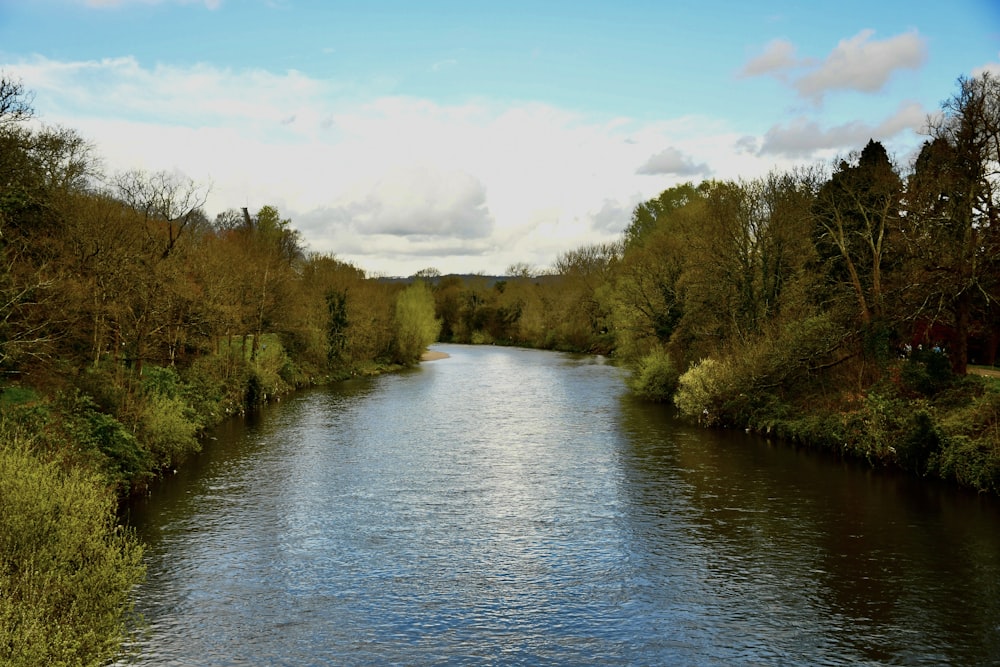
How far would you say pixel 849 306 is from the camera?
31.7 metres

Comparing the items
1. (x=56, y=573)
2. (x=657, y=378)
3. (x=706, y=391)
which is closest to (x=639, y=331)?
(x=657, y=378)

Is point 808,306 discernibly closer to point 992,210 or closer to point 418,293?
point 992,210

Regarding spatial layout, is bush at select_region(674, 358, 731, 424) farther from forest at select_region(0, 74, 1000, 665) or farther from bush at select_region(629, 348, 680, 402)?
bush at select_region(629, 348, 680, 402)

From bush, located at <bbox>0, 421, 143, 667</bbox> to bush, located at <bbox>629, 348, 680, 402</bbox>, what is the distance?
99.7 feet

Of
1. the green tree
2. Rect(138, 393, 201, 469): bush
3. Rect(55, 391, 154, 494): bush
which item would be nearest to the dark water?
Rect(138, 393, 201, 469): bush

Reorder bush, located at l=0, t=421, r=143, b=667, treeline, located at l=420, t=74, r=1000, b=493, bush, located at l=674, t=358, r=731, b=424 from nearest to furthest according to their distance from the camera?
bush, located at l=0, t=421, r=143, b=667 → treeline, located at l=420, t=74, r=1000, b=493 → bush, located at l=674, t=358, r=731, b=424

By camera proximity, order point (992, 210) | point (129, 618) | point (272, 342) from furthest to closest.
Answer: point (272, 342) < point (992, 210) < point (129, 618)

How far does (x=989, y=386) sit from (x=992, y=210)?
19.2ft

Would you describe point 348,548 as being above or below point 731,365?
below

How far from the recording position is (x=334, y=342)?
185 feet

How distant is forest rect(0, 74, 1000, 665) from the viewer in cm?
Answer: 1448

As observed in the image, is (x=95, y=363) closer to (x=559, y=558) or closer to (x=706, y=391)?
(x=559, y=558)

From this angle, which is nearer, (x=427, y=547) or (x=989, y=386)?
(x=427, y=547)

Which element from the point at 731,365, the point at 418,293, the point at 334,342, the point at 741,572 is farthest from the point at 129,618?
the point at 418,293
